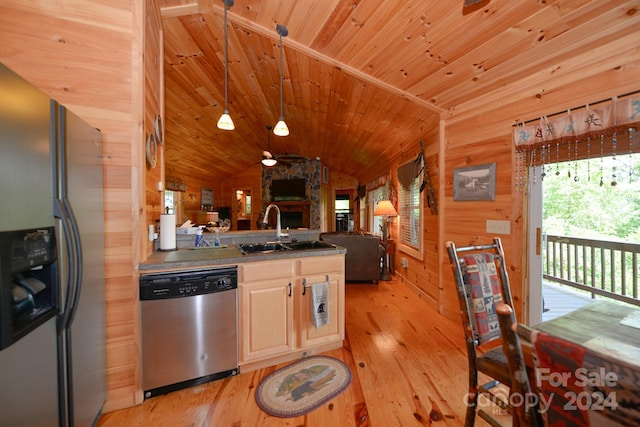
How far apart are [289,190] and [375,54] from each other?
586 cm

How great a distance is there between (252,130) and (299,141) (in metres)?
1.31

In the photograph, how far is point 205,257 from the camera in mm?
1873

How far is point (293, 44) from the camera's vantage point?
2564 mm

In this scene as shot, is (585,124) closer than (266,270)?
Yes

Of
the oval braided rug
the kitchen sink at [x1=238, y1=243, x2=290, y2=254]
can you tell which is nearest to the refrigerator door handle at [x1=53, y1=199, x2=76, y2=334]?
the oval braided rug

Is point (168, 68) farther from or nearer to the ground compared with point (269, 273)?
farther from the ground

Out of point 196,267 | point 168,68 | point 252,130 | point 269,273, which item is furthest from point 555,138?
point 252,130

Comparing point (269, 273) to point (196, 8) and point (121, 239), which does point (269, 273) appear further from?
point (196, 8)

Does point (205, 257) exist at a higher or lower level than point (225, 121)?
lower

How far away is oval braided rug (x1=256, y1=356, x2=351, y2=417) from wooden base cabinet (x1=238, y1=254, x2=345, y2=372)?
0.15 meters

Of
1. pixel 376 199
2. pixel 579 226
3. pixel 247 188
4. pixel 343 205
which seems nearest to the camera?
pixel 579 226

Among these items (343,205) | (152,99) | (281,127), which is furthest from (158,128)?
(343,205)

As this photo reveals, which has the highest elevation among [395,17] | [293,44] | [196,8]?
[196,8]

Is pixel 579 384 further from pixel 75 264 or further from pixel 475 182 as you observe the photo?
pixel 475 182
